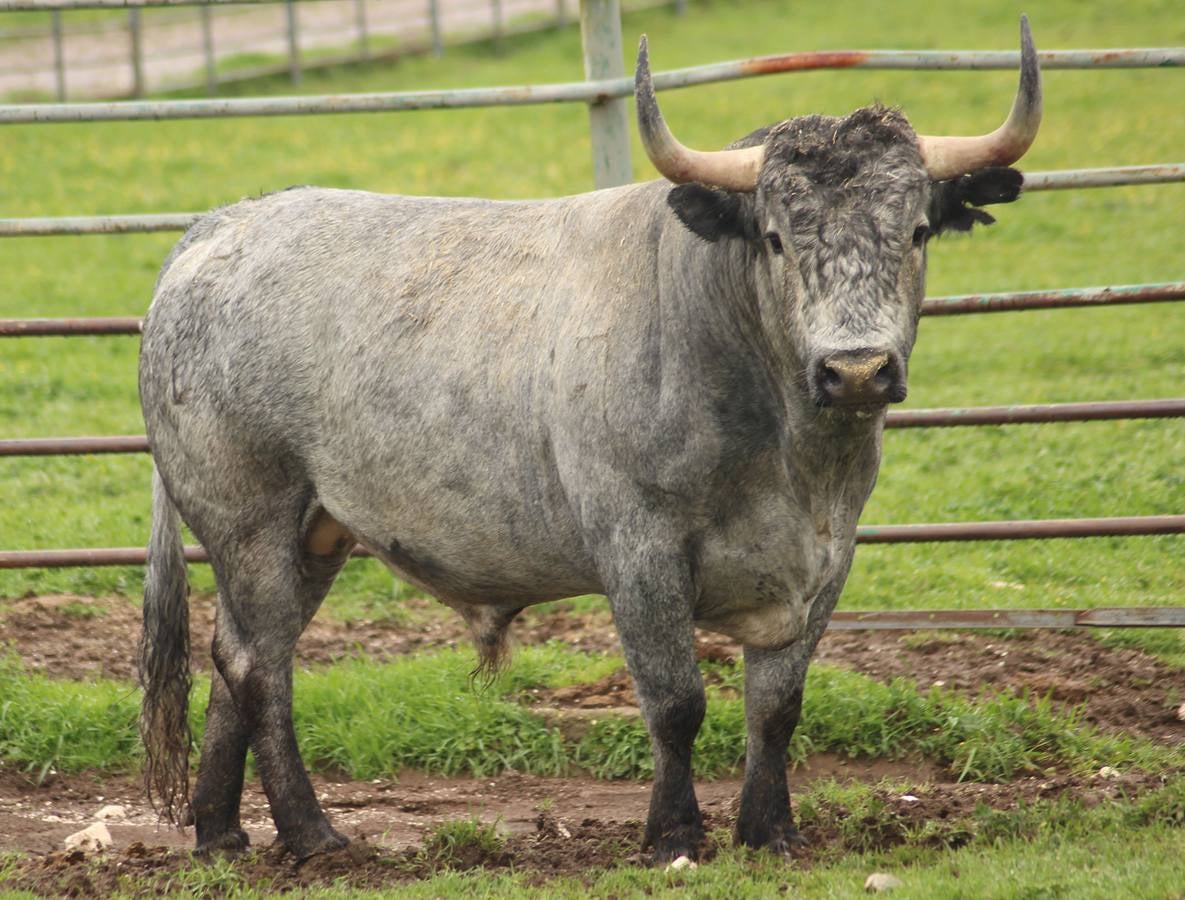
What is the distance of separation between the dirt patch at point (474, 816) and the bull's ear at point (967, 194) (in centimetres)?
181

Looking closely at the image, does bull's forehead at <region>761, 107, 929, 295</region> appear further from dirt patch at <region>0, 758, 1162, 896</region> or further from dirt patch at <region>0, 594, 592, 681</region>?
dirt patch at <region>0, 594, 592, 681</region>

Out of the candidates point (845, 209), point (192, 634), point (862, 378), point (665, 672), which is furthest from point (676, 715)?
point (192, 634)

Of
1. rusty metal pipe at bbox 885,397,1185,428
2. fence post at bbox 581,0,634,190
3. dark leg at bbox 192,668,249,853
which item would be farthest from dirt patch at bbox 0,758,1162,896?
fence post at bbox 581,0,634,190

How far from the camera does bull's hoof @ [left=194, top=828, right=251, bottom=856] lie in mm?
5316

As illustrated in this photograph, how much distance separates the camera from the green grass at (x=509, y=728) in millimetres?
5711

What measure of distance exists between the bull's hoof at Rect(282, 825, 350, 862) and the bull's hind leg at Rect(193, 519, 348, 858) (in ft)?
0.04

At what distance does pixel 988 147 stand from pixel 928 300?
176 centimetres

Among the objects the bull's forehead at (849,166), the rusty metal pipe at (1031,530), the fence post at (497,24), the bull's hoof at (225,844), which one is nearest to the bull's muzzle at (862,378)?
the bull's forehead at (849,166)

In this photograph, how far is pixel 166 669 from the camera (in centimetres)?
555

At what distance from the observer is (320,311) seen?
5.31m

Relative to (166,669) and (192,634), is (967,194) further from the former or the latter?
(192,634)

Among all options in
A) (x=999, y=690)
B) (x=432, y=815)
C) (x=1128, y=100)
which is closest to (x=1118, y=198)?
(x=1128, y=100)

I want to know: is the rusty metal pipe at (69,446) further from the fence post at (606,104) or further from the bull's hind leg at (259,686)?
the fence post at (606,104)

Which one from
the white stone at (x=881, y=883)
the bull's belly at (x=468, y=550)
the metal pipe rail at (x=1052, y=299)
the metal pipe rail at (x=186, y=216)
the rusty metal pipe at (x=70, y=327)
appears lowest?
the white stone at (x=881, y=883)
